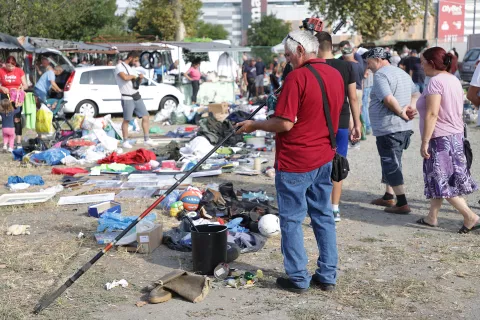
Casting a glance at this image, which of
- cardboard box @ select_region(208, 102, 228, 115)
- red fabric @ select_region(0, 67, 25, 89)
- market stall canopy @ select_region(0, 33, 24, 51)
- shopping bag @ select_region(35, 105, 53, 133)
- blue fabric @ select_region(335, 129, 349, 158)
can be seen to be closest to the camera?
blue fabric @ select_region(335, 129, 349, 158)

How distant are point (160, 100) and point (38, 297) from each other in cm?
1428

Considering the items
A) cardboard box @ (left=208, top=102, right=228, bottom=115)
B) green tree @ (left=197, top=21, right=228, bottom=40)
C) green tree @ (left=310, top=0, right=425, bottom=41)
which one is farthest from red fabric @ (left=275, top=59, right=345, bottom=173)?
green tree @ (left=197, top=21, right=228, bottom=40)

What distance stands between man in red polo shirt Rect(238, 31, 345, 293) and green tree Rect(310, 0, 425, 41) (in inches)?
1402

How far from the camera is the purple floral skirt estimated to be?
629cm

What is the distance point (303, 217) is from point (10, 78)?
9212 millimetres

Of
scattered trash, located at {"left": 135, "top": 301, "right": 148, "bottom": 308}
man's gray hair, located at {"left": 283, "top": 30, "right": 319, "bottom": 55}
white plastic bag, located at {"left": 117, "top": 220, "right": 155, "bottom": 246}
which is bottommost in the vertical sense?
scattered trash, located at {"left": 135, "top": 301, "right": 148, "bottom": 308}

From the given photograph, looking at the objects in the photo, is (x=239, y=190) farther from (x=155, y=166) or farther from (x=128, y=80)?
(x=128, y=80)

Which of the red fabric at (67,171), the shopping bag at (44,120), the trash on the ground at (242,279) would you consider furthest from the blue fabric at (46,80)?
the trash on the ground at (242,279)

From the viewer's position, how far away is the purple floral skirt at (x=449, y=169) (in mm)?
6289

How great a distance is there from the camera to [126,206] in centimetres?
782

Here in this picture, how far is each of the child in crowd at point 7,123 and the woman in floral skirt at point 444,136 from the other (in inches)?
323

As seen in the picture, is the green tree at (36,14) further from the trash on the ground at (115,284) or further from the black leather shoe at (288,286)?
the black leather shoe at (288,286)

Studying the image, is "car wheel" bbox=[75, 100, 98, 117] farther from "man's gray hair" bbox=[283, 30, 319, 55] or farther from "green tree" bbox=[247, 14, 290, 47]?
Answer: "green tree" bbox=[247, 14, 290, 47]

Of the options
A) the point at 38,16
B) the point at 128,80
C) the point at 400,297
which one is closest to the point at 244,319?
the point at 400,297
